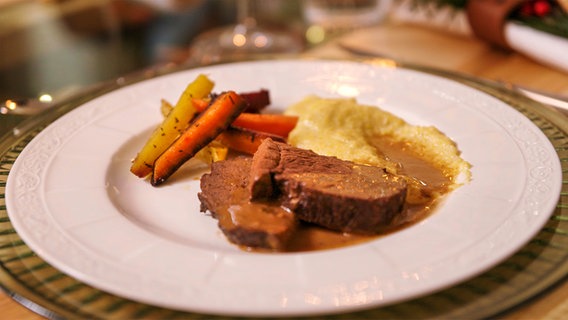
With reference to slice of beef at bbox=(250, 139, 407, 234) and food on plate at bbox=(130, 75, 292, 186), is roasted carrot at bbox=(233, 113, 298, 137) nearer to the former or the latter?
food on plate at bbox=(130, 75, 292, 186)

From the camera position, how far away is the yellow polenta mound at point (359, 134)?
2.53 meters

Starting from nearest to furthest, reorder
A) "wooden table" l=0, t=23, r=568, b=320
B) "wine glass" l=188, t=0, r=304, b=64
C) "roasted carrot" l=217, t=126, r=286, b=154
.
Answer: "roasted carrot" l=217, t=126, r=286, b=154, "wooden table" l=0, t=23, r=568, b=320, "wine glass" l=188, t=0, r=304, b=64

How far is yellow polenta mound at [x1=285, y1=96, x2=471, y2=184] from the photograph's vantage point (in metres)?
2.53

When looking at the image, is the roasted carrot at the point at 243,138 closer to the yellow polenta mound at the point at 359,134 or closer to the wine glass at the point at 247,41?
the yellow polenta mound at the point at 359,134

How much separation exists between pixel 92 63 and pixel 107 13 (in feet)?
2.37

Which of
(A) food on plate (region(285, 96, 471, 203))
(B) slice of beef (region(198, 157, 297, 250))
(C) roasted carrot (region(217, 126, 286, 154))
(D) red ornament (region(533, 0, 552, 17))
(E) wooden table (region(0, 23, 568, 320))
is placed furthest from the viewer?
(D) red ornament (region(533, 0, 552, 17))

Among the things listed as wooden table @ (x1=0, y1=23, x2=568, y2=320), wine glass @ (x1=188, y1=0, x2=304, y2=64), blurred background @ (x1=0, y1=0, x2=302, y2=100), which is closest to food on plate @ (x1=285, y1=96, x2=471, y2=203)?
wooden table @ (x1=0, y1=23, x2=568, y2=320)

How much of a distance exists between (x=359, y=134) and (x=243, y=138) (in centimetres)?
54

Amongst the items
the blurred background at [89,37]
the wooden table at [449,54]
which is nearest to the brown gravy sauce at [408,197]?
the wooden table at [449,54]

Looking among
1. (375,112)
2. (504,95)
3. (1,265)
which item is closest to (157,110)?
(375,112)

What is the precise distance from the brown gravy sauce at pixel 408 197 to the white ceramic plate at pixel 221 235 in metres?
0.11

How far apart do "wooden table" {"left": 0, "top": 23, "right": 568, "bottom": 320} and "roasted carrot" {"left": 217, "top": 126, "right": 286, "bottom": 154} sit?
1.29 meters

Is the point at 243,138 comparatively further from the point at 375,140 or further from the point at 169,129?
the point at 375,140

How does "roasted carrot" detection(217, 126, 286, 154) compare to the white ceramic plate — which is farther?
"roasted carrot" detection(217, 126, 286, 154)
